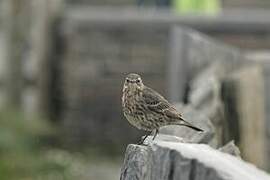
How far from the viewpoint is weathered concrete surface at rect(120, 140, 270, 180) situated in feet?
10.8

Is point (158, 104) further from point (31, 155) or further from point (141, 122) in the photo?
point (31, 155)

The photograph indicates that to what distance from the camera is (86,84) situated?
14.3 metres

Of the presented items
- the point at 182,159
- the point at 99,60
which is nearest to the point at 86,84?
the point at 99,60

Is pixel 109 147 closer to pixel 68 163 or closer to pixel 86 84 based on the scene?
pixel 86 84

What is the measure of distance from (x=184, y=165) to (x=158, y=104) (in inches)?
130

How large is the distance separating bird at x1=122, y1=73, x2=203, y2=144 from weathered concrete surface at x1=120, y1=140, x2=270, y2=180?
7.80 ft

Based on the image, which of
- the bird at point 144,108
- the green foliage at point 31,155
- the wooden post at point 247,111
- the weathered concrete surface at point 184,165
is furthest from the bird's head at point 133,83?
the green foliage at point 31,155

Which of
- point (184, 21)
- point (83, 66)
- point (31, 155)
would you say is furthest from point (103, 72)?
point (31, 155)

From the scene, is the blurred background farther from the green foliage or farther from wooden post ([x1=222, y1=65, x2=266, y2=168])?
wooden post ([x1=222, y1=65, x2=266, y2=168])

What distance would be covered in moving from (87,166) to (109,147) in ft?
3.76

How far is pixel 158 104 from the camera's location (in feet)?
21.9

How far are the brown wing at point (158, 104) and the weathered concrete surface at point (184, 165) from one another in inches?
93.4

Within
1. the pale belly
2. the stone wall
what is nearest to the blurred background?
the stone wall

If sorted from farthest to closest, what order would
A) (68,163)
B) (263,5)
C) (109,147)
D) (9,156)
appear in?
(263,5) → (109,147) → (9,156) → (68,163)
